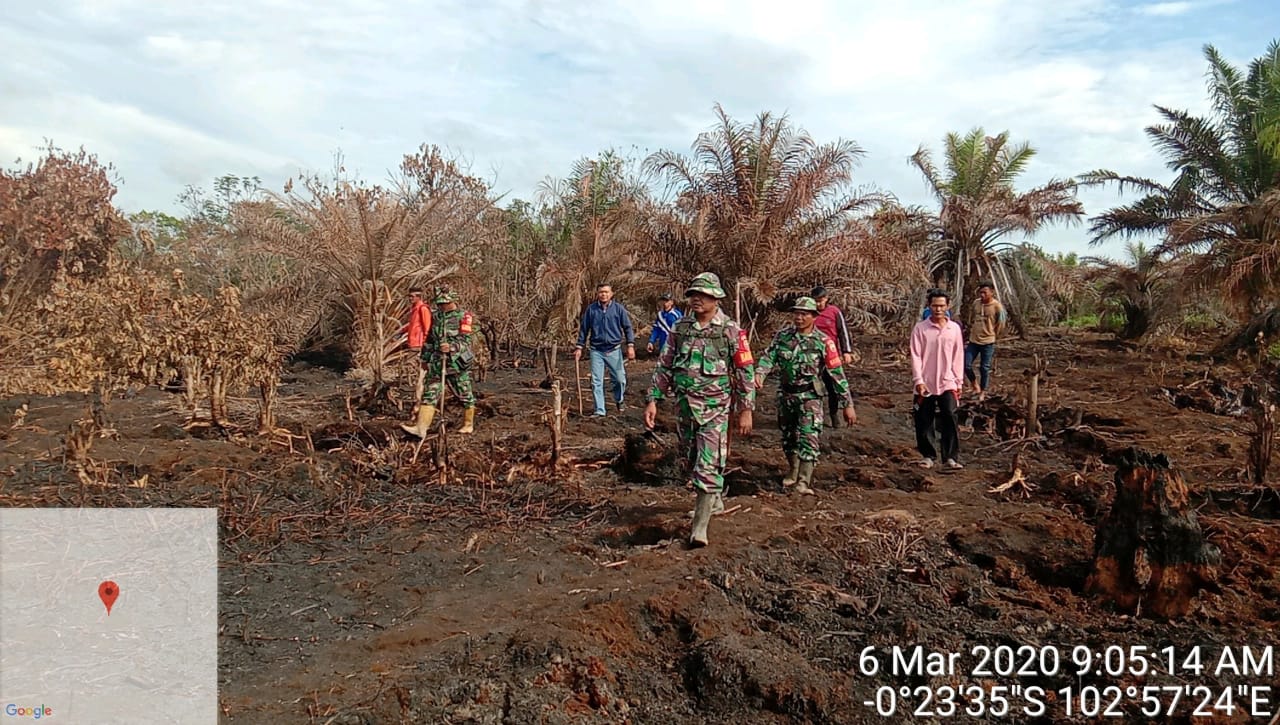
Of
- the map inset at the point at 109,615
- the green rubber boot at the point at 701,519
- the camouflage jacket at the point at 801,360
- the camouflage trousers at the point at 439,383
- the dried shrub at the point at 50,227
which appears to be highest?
the dried shrub at the point at 50,227

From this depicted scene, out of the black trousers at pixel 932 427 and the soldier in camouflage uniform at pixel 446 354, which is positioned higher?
the soldier in camouflage uniform at pixel 446 354

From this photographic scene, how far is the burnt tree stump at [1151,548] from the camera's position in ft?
15.6

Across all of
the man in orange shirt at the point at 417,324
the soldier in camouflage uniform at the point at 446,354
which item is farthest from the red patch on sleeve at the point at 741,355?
the man in orange shirt at the point at 417,324

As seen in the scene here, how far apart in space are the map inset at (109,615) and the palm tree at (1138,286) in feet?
68.7

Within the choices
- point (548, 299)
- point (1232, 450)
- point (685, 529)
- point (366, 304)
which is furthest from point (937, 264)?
point (685, 529)

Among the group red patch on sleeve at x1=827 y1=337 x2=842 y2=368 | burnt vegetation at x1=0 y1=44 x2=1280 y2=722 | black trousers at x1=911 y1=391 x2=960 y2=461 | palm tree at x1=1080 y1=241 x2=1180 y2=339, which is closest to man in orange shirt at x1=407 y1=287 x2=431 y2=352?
burnt vegetation at x1=0 y1=44 x2=1280 y2=722

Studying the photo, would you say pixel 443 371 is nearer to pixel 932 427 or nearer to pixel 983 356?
pixel 932 427

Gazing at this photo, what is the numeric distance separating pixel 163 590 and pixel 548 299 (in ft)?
46.7

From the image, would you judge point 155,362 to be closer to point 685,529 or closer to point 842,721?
point 685,529

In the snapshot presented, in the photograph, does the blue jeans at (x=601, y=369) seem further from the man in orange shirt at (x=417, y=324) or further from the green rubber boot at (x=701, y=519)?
the green rubber boot at (x=701, y=519)

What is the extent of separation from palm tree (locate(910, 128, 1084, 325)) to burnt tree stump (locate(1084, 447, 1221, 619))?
14196mm

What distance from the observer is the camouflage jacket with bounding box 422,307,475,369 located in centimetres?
939

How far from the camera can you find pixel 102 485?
6812 mm

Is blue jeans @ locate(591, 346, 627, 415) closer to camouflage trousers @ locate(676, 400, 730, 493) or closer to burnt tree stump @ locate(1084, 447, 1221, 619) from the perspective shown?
camouflage trousers @ locate(676, 400, 730, 493)
